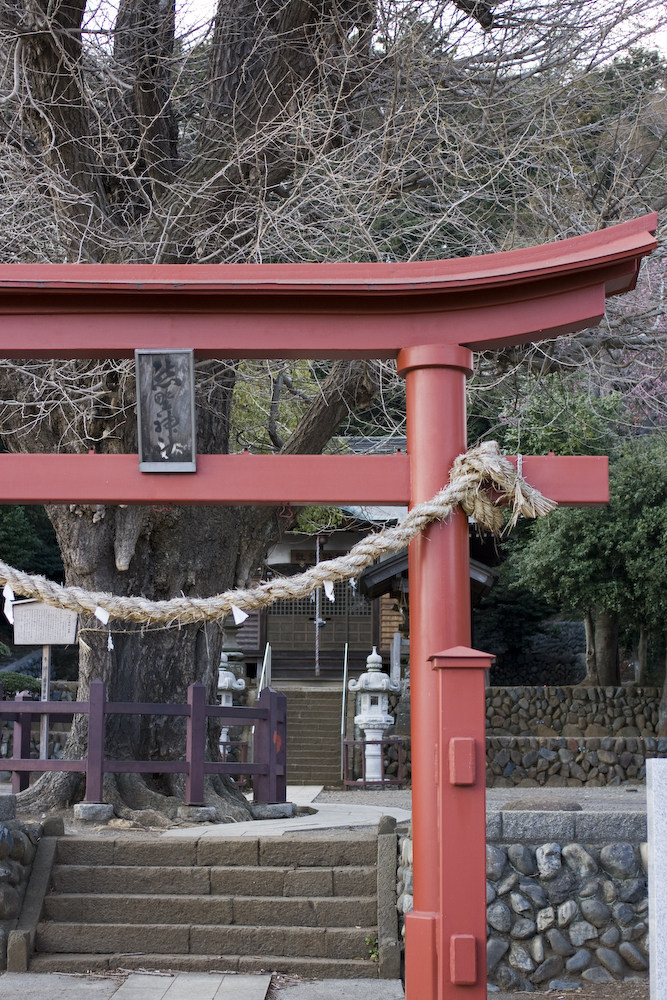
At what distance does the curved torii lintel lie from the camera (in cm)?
511

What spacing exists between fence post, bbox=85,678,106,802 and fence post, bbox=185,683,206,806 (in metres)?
0.77

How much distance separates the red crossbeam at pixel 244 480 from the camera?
5098 millimetres

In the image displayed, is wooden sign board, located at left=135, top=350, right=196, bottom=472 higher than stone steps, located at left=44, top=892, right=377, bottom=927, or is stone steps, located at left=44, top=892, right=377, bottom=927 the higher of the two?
wooden sign board, located at left=135, top=350, right=196, bottom=472

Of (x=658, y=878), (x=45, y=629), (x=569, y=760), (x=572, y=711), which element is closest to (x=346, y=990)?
(x=658, y=878)

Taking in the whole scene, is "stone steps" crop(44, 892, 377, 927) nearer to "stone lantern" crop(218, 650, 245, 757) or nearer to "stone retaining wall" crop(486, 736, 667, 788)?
"stone lantern" crop(218, 650, 245, 757)

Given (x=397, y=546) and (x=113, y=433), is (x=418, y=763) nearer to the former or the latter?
(x=397, y=546)

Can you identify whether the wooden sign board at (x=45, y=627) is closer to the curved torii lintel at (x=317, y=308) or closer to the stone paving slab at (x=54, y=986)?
the stone paving slab at (x=54, y=986)

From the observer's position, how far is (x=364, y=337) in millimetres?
5223

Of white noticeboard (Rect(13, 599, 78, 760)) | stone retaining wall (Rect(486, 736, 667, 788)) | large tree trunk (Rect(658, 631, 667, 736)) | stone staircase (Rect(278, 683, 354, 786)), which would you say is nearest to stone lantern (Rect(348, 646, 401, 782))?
stone staircase (Rect(278, 683, 354, 786))

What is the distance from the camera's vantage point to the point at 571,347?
10.9 metres

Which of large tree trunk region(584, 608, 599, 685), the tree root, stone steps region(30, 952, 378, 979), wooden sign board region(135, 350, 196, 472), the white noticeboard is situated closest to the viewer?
wooden sign board region(135, 350, 196, 472)

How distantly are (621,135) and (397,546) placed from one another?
301 inches

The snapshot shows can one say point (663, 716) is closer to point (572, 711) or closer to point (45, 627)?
point (572, 711)

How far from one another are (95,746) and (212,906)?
1979 millimetres
